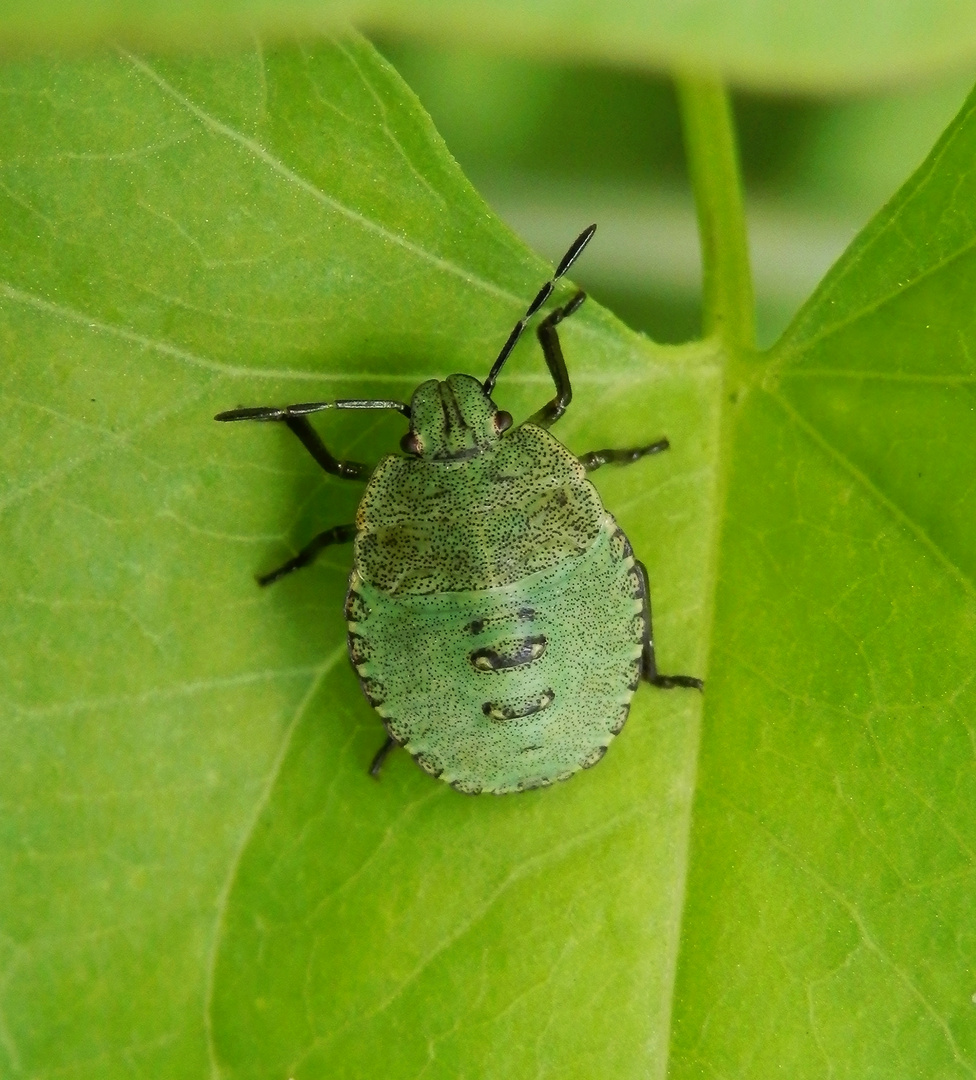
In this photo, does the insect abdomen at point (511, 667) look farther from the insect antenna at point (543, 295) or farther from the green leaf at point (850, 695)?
the insect antenna at point (543, 295)

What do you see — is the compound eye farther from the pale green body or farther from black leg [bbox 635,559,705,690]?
black leg [bbox 635,559,705,690]

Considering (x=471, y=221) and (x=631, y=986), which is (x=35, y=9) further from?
(x=631, y=986)

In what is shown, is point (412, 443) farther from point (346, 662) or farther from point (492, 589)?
point (346, 662)

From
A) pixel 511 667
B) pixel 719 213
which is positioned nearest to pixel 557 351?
pixel 719 213

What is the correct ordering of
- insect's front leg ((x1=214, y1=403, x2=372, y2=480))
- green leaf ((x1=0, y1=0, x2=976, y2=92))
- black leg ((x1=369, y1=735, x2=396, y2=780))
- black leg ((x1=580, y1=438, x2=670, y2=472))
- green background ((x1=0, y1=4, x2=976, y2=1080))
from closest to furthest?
green leaf ((x1=0, y1=0, x2=976, y2=92)) < green background ((x1=0, y1=4, x2=976, y2=1080)) < insect's front leg ((x1=214, y1=403, x2=372, y2=480)) < black leg ((x1=580, y1=438, x2=670, y2=472)) < black leg ((x1=369, y1=735, x2=396, y2=780))

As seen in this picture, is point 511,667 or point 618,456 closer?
point 511,667

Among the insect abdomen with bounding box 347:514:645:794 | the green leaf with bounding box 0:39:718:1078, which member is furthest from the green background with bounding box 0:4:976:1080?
the insect abdomen with bounding box 347:514:645:794

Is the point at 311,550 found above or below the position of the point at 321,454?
below
